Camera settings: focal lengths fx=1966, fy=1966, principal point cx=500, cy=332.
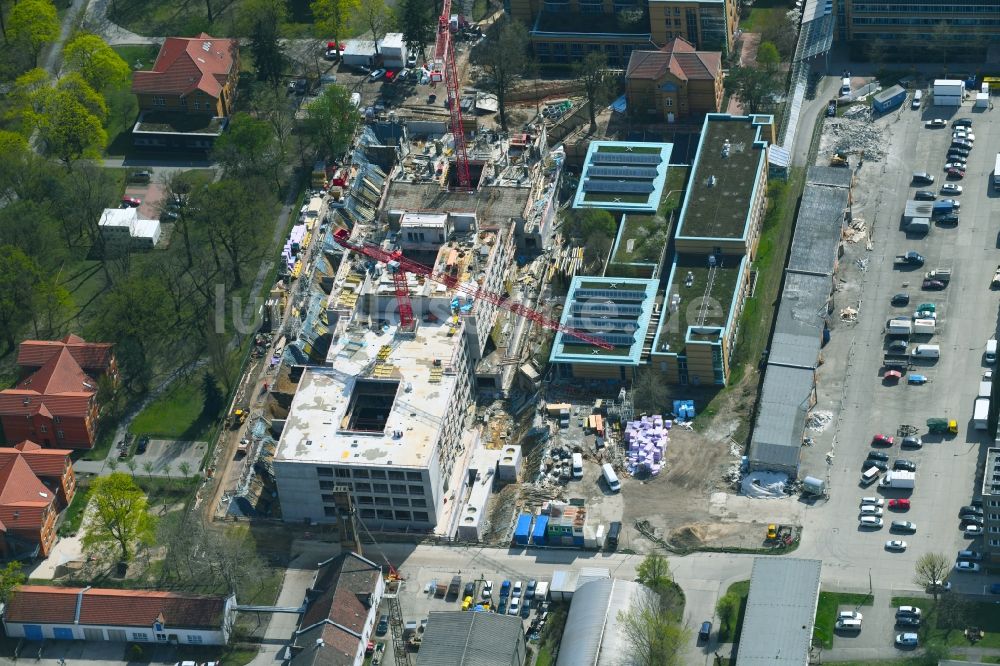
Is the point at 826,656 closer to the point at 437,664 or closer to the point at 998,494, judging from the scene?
the point at 998,494

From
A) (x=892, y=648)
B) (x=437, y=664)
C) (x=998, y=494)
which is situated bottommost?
(x=437, y=664)

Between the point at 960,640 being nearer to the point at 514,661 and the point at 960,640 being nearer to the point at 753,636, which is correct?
the point at 753,636

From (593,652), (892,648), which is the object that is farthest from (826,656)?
(593,652)

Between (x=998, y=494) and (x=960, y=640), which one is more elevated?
(x=998, y=494)

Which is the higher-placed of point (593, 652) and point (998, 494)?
point (998, 494)

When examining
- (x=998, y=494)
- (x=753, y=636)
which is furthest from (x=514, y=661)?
(x=998, y=494)

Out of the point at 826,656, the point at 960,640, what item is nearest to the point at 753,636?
the point at 826,656

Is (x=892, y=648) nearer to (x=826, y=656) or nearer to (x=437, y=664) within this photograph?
(x=826, y=656)
